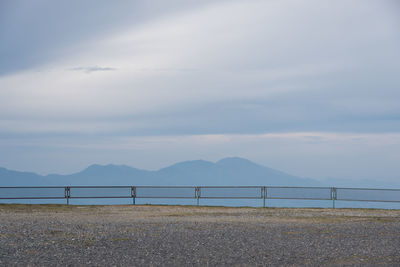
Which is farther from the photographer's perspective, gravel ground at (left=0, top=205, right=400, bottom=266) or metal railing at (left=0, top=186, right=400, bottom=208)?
metal railing at (left=0, top=186, right=400, bottom=208)

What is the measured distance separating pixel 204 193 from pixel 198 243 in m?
19.8

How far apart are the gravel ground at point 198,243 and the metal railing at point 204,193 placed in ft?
38.2

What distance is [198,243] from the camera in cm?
1623

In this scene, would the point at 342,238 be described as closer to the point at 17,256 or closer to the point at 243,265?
the point at 243,265

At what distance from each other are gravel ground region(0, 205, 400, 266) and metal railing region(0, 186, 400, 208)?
1163 cm

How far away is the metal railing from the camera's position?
33750mm

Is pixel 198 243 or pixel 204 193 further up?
pixel 204 193

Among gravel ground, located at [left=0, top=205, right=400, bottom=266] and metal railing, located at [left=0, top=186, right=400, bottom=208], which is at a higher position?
metal railing, located at [left=0, top=186, right=400, bottom=208]

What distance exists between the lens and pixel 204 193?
36031 millimetres

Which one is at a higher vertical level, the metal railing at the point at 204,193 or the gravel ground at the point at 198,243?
the metal railing at the point at 204,193

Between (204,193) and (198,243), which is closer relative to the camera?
(198,243)

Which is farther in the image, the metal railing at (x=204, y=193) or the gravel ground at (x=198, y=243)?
the metal railing at (x=204, y=193)

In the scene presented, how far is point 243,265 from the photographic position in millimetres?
13070

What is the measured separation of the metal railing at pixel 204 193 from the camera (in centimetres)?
3375
